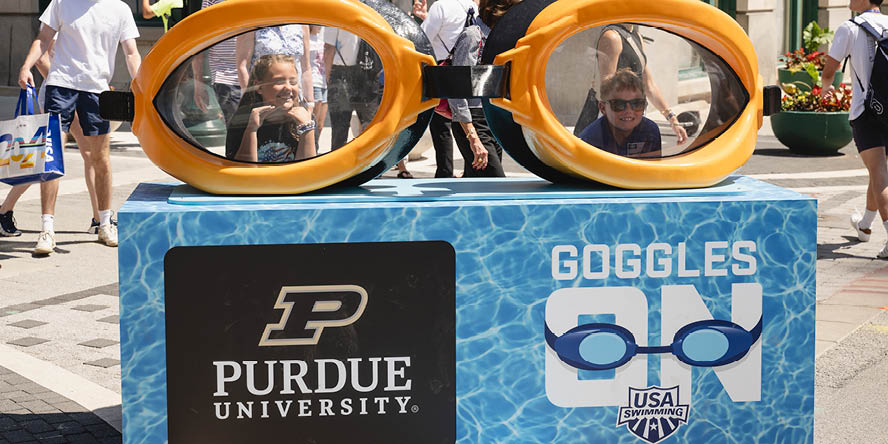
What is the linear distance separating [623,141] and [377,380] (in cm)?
87

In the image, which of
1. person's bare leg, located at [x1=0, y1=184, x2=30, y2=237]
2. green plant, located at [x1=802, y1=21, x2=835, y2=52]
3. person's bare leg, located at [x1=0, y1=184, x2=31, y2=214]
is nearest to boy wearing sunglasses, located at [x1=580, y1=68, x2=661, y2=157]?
person's bare leg, located at [x1=0, y1=184, x2=31, y2=214]

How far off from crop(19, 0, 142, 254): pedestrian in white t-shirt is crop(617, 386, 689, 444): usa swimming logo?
5250 millimetres

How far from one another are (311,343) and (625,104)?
99 centimetres

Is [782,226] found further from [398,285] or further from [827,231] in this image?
[827,231]

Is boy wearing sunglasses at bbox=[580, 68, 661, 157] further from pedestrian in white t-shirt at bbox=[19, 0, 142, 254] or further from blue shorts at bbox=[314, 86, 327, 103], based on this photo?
pedestrian in white t-shirt at bbox=[19, 0, 142, 254]

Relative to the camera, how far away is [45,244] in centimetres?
722

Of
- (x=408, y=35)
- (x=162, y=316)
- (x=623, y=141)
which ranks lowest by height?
(x=162, y=316)

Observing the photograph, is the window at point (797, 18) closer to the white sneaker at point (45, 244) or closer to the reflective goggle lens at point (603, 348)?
the white sneaker at point (45, 244)

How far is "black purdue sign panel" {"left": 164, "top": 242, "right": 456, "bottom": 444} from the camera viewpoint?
2.65 metres

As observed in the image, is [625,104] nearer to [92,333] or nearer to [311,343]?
[311,343]

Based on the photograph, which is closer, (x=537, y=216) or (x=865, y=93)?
(x=537, y=216)

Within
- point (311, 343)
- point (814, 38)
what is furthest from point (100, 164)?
point (814, 38)

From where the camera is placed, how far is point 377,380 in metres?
2.73

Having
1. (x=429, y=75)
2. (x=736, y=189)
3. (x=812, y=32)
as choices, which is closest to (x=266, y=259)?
(x=429, y=75)
